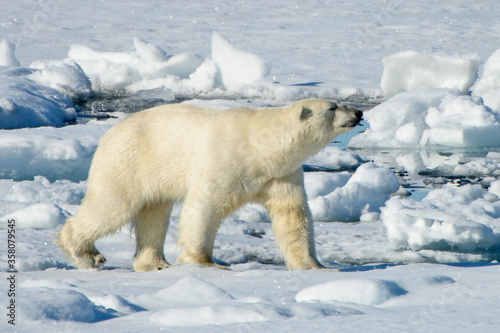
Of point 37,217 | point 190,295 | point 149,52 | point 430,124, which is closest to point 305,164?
point 430,124

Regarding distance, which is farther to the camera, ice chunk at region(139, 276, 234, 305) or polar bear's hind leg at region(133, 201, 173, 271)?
polar bear's hind leg at region(133, 201, 173, 271)

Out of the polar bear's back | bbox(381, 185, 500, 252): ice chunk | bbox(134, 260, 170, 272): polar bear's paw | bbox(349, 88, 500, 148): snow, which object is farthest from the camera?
bbox(349, 88, 500, 148): snow

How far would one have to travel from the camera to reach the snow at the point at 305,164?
95.3 inches

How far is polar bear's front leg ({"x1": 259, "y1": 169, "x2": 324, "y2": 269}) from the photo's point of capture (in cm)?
389

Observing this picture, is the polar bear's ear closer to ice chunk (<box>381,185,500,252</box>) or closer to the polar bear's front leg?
the polar bear's front leg

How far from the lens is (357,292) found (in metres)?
2.49

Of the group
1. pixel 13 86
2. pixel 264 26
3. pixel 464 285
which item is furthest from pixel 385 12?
pixel 464 285

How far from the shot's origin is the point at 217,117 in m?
3.98

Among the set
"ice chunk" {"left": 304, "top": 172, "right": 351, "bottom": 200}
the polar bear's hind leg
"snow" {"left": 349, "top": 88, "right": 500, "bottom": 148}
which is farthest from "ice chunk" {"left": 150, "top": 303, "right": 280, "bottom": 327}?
"snow" {"left": 349, "top": 88, "right": 500, "bottom": 148}

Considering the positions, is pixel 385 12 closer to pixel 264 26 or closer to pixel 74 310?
pixel 264 26

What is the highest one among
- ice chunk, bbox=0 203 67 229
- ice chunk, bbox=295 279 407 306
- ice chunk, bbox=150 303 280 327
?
ice chunk, bbox=150 303 280 327

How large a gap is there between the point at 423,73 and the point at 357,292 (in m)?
8.25

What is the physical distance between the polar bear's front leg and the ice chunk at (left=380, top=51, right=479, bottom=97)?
6626 mm

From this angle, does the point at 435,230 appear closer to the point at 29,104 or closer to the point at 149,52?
the point at 29,104
